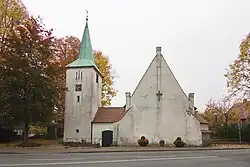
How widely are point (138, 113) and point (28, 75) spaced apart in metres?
14.0

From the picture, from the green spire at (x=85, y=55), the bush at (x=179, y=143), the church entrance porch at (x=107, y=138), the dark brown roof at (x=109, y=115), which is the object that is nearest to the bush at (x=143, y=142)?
the bush at (x=179, y=143)

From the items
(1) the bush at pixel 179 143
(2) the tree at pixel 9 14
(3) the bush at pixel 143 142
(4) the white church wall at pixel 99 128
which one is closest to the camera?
(2) the tree at pixel 9 14

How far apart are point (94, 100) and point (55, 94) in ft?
29.7

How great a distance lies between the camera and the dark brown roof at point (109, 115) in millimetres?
41281

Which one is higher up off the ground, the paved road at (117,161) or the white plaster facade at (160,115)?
the white plaster facade at (160,115)

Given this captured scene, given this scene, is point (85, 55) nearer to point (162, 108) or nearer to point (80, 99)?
point (80, 99)

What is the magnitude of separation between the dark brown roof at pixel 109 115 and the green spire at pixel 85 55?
6001 millimetres

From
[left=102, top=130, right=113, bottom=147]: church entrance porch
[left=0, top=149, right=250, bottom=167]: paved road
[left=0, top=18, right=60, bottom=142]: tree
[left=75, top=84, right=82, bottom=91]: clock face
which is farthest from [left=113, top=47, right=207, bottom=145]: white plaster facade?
[left=0, top=149, right=250, bottom=167]: paved road

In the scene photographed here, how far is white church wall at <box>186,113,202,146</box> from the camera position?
3862 centimetres

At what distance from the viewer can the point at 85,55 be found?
45.0 metres

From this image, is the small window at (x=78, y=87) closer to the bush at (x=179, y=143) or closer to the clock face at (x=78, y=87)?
the clock face at (x=78, y=87)

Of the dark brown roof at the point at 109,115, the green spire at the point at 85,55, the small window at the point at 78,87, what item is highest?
the green spire at the point at 85,55

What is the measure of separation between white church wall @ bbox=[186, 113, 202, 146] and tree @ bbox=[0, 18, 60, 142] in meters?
15.6

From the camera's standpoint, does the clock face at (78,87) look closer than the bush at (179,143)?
No
